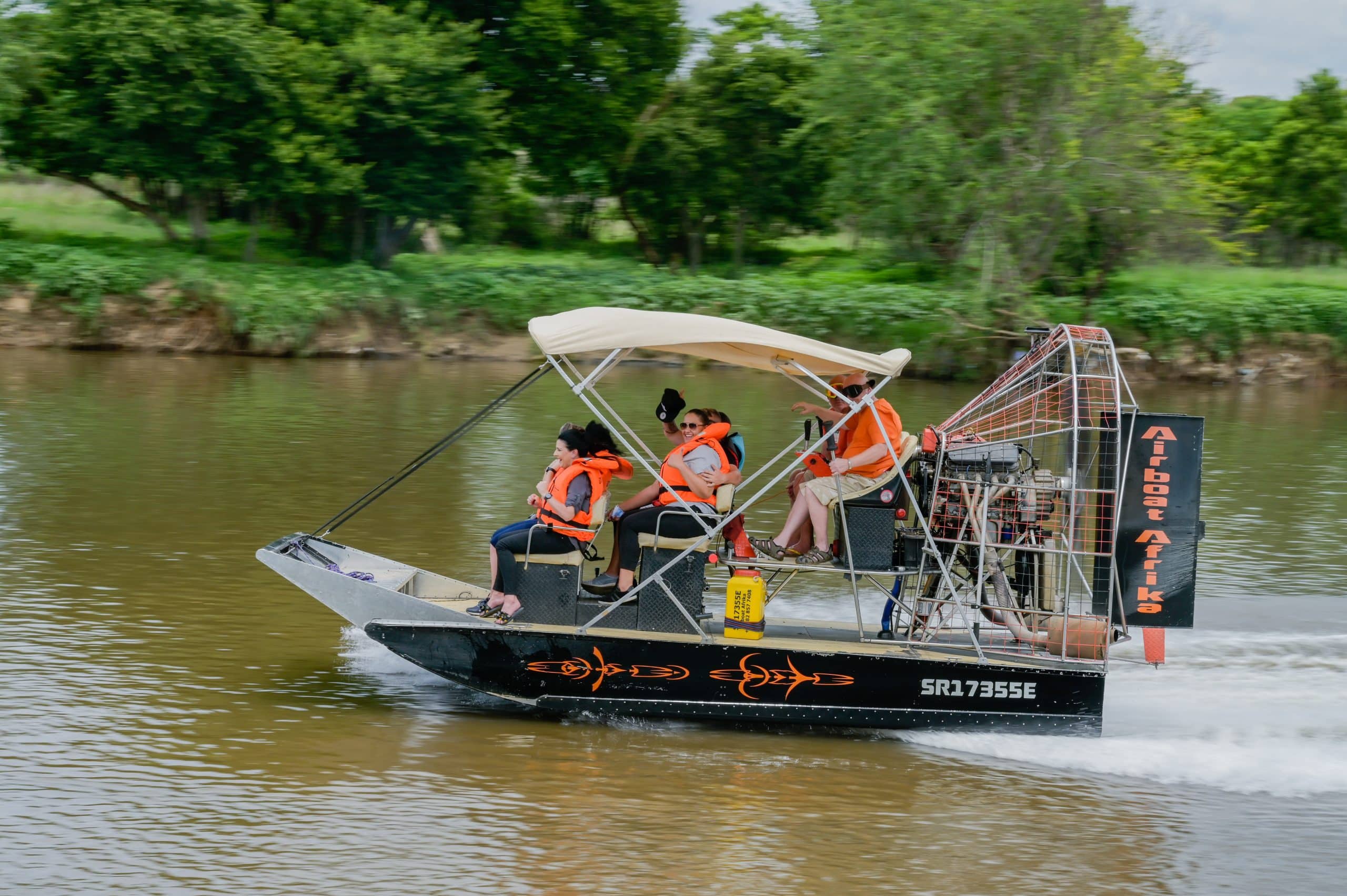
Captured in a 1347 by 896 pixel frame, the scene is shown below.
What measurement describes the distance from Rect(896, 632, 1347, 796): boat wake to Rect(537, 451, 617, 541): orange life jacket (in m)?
2.20

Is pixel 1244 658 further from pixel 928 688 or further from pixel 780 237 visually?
pixel 780 237

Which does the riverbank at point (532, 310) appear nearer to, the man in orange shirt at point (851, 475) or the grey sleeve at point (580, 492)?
the man in orange shirt at point (851, 475)

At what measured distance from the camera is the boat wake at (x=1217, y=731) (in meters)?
7.10

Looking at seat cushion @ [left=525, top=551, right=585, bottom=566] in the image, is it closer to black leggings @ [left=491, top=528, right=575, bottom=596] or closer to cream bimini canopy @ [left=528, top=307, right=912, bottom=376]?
black leggings @ [left=491, top=528, right=575, bottom=596]

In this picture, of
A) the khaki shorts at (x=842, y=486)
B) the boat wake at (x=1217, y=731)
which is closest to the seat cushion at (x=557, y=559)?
the khaki shorts at (x=842, y=486)

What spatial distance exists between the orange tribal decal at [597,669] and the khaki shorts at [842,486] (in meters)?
1.30

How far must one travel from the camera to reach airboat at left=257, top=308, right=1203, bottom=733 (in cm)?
721

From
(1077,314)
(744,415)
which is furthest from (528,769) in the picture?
(1077,314)

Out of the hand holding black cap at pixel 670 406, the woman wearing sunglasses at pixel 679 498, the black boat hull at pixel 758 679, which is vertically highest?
the hand holding black cap at pixel 670 406

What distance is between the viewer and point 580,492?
7.47 m

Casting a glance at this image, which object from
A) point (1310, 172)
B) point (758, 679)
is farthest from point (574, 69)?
point (758, 679)

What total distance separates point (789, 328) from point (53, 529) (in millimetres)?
18848

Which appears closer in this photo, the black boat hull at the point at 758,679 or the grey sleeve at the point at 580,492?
the black boat hull at the point at 758,679

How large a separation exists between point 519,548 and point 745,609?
4.33 feet
